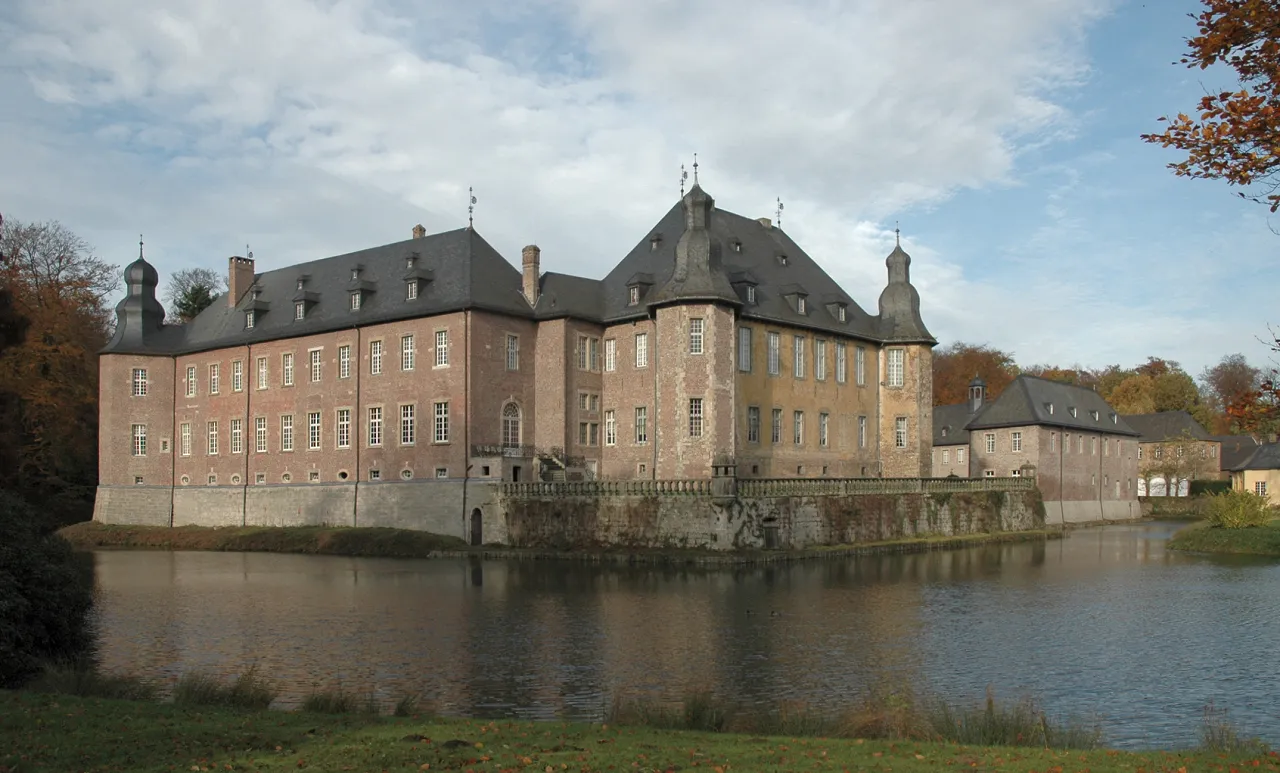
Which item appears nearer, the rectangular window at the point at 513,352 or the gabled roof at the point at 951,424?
the rectangular window at the point at 513,352

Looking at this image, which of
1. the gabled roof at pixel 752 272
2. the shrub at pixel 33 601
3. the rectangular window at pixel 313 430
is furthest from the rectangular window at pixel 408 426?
the shrub at pixel 33 601

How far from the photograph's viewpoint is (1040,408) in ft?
169

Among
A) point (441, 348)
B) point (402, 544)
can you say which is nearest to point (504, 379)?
point (441, 348)

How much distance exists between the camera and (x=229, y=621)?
19078 mm

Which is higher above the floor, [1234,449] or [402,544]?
[1234,449]

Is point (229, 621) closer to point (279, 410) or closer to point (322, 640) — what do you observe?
point (322, 640)

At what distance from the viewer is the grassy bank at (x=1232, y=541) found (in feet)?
108

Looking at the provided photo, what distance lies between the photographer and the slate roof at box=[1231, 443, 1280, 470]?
61312 millimetres

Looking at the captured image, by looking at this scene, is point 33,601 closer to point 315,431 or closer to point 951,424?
point 315,431

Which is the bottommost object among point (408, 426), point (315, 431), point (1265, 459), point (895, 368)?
point (1265, 459)

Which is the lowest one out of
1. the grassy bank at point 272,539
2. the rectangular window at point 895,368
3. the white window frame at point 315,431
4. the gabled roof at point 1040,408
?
the grassy bank at point 272,539

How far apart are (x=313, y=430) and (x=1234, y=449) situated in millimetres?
60599

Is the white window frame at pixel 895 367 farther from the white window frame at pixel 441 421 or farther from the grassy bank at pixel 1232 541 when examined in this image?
the white window frame at pixel 441 421

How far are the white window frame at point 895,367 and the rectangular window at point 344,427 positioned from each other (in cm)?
2012
